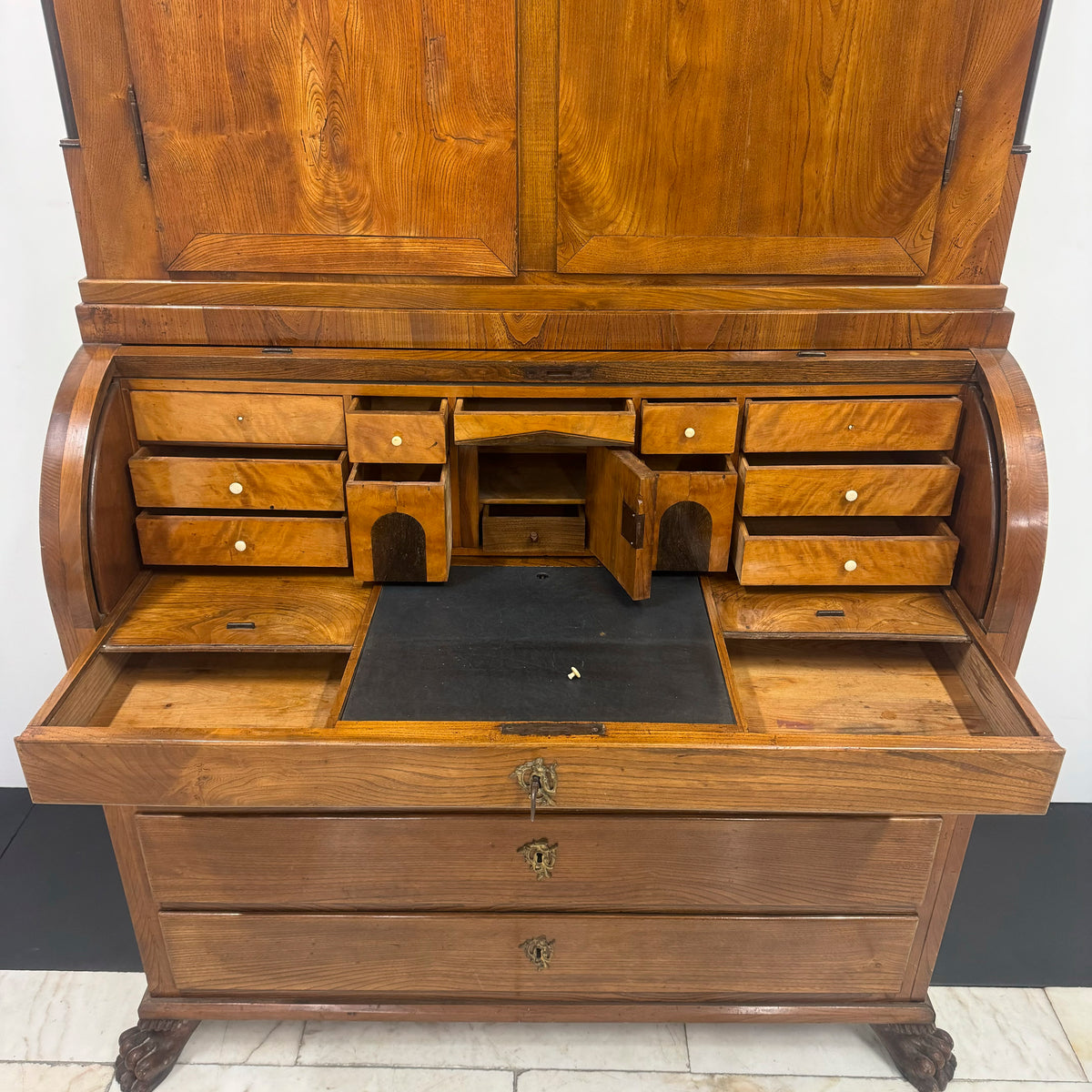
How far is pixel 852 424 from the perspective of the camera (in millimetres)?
1689

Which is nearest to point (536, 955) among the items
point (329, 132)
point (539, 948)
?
point (539, 948)

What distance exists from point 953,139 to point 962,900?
1713mm

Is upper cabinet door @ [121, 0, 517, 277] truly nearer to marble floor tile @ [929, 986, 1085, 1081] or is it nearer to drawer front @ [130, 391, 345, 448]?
drawer front @ [130, 391, 345, 448]

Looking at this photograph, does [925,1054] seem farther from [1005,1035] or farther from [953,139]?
[953,139]

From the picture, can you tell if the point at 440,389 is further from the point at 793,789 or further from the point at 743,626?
the point at 793,789

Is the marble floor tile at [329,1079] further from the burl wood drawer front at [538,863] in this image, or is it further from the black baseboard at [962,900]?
the burl wood drawer front at [538,863]

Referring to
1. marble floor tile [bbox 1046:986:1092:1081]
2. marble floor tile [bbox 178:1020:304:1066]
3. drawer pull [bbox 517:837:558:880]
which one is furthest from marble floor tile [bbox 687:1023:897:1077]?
marble floor tile [bbox 178:1020:304:1066]

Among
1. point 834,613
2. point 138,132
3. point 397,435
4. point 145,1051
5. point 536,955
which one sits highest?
point 138,132

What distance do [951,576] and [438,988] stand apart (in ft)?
4.03

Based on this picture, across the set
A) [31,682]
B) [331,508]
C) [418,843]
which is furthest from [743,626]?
[31,682]

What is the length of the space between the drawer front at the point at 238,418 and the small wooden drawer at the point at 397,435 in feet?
0.16

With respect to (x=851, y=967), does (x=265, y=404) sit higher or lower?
higher

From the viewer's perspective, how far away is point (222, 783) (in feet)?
4.47

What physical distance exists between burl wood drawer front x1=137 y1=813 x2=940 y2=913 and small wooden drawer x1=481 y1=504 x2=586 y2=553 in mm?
522
